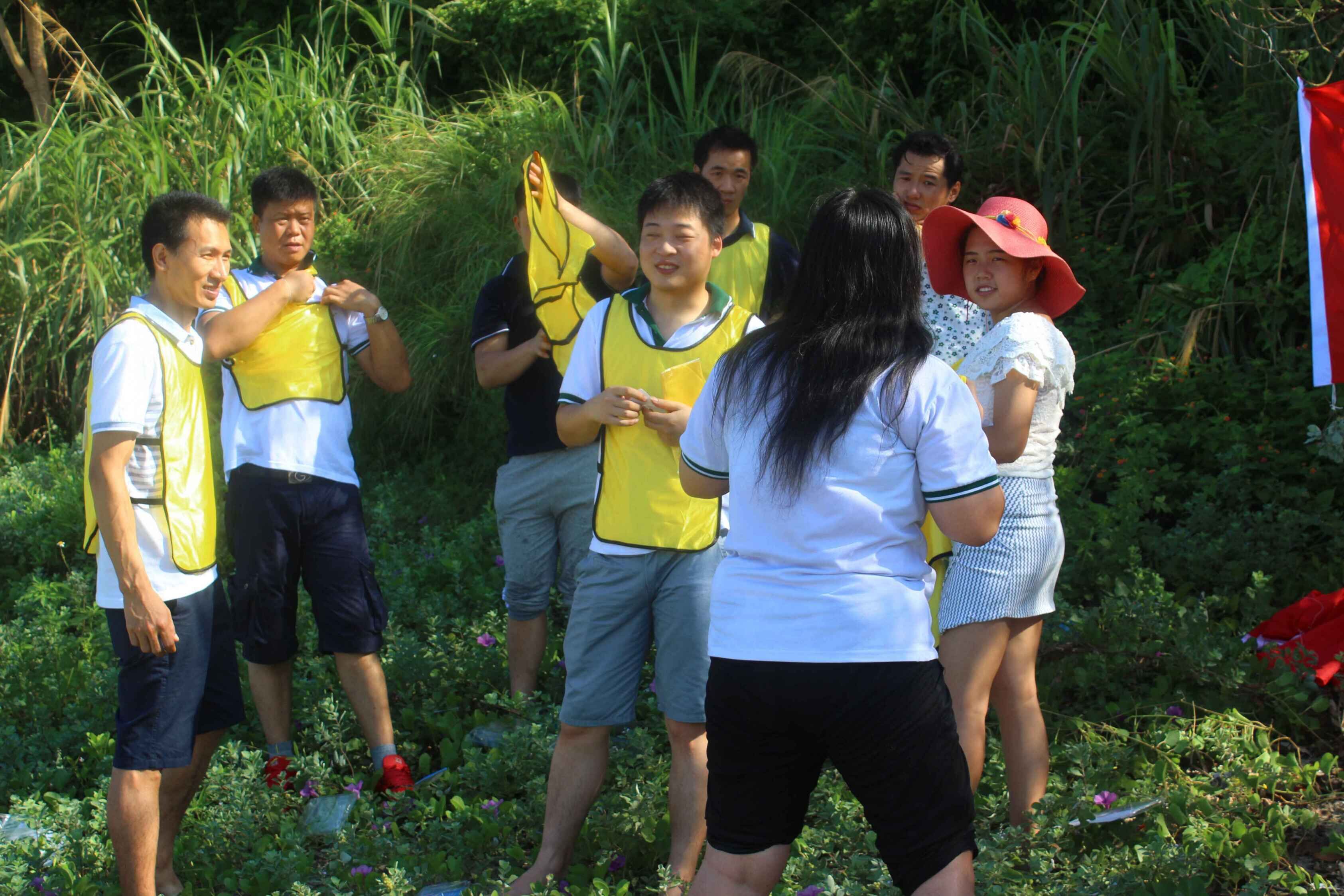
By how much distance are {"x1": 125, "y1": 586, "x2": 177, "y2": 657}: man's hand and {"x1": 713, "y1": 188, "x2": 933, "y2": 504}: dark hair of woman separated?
1.56 meters

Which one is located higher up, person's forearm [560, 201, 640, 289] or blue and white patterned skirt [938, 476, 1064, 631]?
person's forearm [560, 201, 640, 289]

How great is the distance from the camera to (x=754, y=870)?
2398 millimetres

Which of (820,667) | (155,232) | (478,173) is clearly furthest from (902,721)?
(478,173)

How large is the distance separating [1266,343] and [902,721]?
166 inches

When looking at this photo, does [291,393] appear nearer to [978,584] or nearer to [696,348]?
[696,348]

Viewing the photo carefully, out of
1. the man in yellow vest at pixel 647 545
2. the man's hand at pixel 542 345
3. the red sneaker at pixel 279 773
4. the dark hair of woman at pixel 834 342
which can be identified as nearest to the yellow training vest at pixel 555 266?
the man's hand at pixel 542 345

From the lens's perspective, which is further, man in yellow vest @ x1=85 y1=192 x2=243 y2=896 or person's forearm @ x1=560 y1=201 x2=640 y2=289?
person's forearm @ x1=560 y1=201 x2=640 y2=289

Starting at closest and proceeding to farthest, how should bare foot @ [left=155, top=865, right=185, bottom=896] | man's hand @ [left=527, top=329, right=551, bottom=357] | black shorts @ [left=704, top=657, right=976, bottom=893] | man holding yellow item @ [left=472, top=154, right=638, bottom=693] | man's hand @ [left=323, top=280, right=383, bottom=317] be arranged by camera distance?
1. black shorts @ [left=704, top=657, right=976, bottom=893]
2. bare foot @ [left=155, top=865, right=185, bottom=896]
3. man's hand @ [left=323, top=280, right=383, bottom=317]
4. man's hand @ [left=527, top=329, right=551, bottom=357]
5. man holding yellow item @ [left=472, top=154, right=638, bottom=693]

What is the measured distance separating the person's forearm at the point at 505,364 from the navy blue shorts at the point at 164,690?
1287mm

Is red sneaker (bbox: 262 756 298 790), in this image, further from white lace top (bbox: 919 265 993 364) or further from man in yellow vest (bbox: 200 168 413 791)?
white lace top (bbox: 919 265 993 364)

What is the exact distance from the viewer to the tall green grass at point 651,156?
6.05 meters

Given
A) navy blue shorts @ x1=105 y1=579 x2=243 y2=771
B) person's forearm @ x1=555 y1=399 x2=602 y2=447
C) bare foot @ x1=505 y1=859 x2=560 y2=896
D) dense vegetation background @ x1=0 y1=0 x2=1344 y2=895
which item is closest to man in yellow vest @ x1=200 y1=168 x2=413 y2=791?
dense vegetation background @ x1=0 y1=0 x2=1344 y2=895

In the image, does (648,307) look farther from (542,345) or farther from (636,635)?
(542,345)

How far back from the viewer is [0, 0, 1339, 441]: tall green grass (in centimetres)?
605
